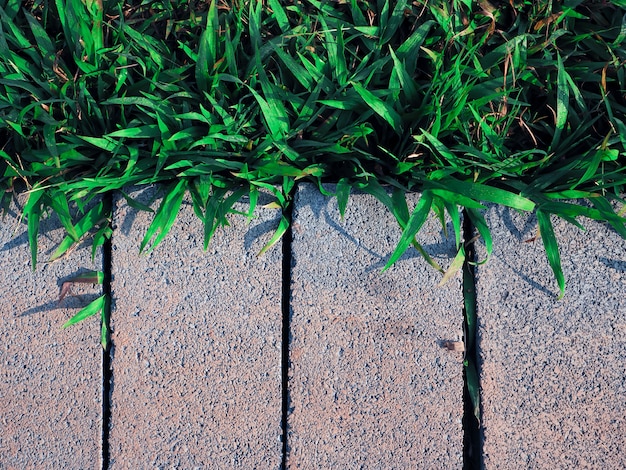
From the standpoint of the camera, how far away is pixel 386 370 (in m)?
1.35

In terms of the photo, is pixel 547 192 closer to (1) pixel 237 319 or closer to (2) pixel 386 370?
(2) pixel 386 370

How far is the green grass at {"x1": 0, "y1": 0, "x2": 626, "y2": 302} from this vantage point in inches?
50.8

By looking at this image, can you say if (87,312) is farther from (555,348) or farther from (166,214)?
(555,348)

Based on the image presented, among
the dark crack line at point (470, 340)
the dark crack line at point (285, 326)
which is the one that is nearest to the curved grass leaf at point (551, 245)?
the dark crack line at point (470, 340)

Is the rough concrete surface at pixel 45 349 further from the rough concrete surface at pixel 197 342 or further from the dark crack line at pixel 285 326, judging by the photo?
the dark crack line at pixel 285 326

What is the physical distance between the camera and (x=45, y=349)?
138cm

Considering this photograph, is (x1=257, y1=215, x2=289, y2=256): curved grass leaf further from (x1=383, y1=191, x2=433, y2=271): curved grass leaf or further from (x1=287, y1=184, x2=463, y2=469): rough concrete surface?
(x1=383, y1=191, x2=433, y2=271): curved grass leaf

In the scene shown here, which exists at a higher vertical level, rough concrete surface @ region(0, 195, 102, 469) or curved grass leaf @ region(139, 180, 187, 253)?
curved grass leaf @ region(139, 180, 187, 253)

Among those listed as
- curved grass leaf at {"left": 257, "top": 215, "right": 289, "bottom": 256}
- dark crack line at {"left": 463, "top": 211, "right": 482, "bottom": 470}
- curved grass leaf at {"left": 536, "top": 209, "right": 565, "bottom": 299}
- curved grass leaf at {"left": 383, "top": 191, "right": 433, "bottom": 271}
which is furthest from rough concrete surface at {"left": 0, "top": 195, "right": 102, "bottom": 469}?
curved grass leaf at {"left": 536, "top": 209, "right": 565, "bottom": 299}

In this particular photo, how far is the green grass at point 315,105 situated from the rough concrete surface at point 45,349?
77 mm

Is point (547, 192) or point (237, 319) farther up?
point (547, 192)

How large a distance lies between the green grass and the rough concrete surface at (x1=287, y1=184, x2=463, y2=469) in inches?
2.7

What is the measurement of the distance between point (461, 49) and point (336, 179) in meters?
0.43

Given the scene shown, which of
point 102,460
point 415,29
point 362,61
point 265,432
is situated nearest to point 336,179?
point 362,61
